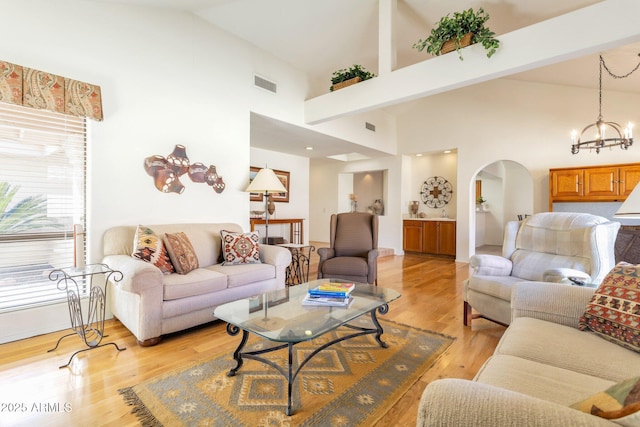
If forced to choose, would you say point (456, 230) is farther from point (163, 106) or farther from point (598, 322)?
point (163, 106)

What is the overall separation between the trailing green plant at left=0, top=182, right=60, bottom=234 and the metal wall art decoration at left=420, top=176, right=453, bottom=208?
6863 millimetres

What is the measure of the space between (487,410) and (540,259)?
2.51 metres

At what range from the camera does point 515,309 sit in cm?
165

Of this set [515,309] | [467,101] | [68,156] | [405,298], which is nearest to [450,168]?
[467,101]

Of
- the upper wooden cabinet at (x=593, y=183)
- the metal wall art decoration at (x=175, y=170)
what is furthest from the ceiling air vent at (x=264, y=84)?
the upper wooden cabinet at (x=593, y=183)

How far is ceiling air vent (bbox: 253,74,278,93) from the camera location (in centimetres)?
402

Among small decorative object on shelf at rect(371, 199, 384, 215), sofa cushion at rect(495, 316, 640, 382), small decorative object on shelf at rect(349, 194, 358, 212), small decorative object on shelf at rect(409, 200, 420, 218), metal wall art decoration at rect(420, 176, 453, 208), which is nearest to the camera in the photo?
sofa cushion at rect(495, 316, 640, 382)

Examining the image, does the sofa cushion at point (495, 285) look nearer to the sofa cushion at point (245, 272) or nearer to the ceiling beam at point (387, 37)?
the sofa cushion at point (245, 272)

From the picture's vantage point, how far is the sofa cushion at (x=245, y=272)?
2713 mm

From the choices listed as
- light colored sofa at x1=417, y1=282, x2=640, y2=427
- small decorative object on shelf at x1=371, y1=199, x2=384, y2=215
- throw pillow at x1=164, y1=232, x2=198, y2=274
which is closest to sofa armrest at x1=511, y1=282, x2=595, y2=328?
light colored sofa at x1=417, y1=282, x2=640, y2=427

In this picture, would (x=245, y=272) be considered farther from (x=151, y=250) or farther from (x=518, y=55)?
(x=518, y=55)

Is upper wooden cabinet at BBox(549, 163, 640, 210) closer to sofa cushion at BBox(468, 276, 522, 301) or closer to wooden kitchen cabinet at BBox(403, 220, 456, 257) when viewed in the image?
wooden kitchen cabinet at BBox(403, 220, 456, 257)

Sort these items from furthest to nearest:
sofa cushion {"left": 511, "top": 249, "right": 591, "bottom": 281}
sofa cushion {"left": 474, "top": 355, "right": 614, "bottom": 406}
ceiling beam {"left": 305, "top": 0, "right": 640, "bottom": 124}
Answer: sofa cushion {"left": 511, "top": 249, "right": 591, "bottom": 281}, ceiling beam {"left": 305, "top": 0, "right": 640, "bottom": 124}, sofa cushion {"left": 474, "top": 355, "right": 614, "bottom": 406}

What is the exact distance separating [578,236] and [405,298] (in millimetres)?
1702
